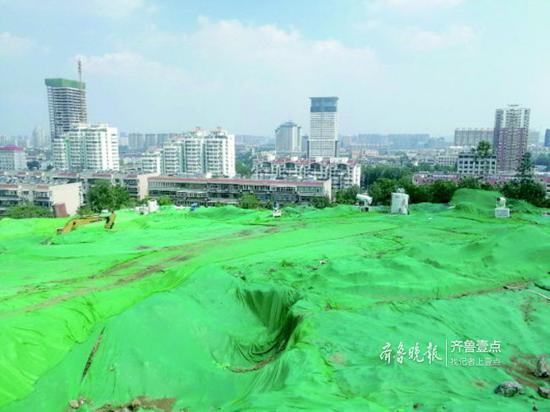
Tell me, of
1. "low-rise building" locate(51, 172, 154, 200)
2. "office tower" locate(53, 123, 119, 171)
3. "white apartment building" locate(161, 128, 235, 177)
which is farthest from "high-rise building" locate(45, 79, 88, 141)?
"low-rise building" locate(51, 172, 154, 200)

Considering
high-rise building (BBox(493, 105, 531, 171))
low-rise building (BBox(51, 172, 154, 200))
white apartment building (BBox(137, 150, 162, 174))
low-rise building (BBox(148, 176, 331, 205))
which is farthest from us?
high-rise building (BBox(493, 105, 531, 171))

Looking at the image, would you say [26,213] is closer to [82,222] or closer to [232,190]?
[82,222]

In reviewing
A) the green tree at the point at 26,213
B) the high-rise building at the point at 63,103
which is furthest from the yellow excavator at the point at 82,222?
the high-rise building at the point at 63,103

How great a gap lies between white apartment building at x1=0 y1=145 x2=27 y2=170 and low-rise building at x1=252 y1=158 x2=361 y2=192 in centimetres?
6260

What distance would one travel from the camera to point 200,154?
76.5 meters

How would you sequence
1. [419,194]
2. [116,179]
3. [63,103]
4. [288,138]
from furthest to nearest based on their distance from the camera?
[288,138]
[63,103]
[116,179]
[419,194]

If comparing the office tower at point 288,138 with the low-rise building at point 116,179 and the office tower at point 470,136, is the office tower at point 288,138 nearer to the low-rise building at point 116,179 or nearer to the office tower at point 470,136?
the office tower at point 470,136

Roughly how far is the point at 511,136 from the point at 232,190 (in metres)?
59.0

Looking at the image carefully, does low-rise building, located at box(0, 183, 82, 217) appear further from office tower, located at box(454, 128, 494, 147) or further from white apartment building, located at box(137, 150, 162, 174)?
office tower, located at box(454, 128, 494, 147)

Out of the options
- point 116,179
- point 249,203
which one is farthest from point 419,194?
point 116,179

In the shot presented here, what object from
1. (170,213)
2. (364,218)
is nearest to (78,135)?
(170,213)

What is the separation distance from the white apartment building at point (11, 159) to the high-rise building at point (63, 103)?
848 cm

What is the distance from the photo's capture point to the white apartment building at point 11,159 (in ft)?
331

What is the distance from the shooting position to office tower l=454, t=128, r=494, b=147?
130125mm
